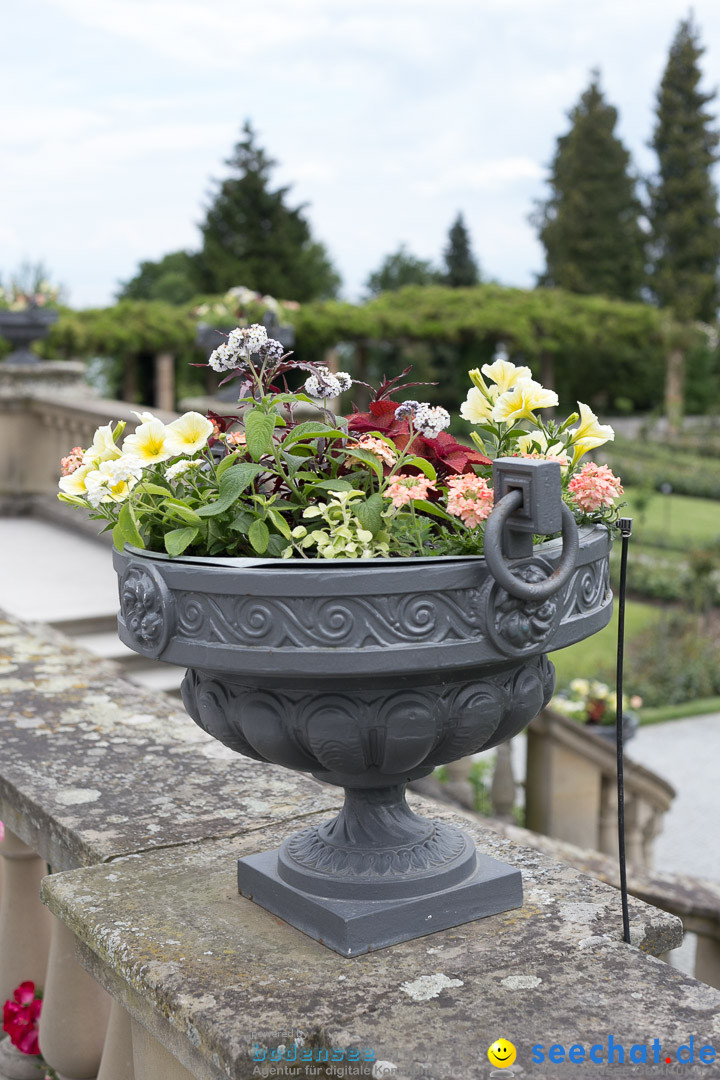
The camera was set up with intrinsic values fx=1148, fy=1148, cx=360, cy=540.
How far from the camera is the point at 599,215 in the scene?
111 ft

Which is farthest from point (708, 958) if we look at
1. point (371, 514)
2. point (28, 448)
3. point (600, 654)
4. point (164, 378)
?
point (164, 378)

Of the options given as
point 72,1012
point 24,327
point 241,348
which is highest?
point 24,327

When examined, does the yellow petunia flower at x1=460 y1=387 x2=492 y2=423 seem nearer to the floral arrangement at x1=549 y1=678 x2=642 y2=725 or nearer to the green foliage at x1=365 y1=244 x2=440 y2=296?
the floral arrangement at x1=549 y1=678 x2=642 y2=725

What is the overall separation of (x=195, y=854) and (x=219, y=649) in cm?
60

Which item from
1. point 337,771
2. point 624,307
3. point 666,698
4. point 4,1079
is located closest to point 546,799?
point 4,1079

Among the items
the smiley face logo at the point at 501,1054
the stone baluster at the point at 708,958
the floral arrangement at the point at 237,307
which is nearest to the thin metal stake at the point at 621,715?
the smiley face logo at the point at 501,1054

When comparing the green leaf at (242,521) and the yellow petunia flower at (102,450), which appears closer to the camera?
the green leaf at (242,521)

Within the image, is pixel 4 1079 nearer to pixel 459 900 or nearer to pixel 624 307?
pixel 459 900

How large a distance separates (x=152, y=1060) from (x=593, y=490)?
913 millimetres

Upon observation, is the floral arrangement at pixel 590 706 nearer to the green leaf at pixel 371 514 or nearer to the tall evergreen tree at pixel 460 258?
the green leaf at pixel 371 514

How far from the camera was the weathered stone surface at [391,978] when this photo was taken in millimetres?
1258

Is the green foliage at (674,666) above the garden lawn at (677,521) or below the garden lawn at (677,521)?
below

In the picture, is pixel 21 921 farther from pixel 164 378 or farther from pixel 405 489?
pixel 164 378

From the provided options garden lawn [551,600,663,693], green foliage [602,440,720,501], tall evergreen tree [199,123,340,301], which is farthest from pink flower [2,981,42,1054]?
tall evergreen tree [199,123,340,301]
